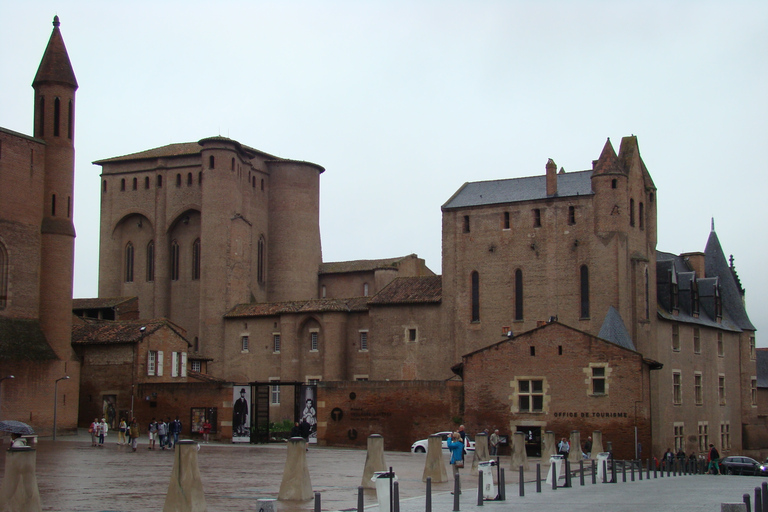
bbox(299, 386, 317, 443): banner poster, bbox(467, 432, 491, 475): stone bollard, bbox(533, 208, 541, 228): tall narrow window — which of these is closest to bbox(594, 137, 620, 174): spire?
bbox(533, 208, 541, 228): tall narrow window

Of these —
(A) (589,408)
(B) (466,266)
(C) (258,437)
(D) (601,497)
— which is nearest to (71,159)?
(C) (258,437)

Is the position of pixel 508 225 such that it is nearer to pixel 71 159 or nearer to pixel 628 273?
pixel 628 273

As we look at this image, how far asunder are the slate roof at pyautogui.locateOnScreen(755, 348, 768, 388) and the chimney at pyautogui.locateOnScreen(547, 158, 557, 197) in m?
29.9

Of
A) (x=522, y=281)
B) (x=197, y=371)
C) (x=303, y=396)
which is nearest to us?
(x=303, y=396)

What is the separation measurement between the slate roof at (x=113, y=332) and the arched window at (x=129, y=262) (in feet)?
64.3

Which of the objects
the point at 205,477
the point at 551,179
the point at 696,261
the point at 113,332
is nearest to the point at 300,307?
the point at 113,332

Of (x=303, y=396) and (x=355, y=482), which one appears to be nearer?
(x=355, y=482)

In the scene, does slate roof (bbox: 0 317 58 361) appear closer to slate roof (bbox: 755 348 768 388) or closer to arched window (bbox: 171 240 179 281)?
arched window (bbox: 171 240 179 281)

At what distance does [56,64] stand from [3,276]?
478 inches

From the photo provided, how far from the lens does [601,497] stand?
22.9 meters

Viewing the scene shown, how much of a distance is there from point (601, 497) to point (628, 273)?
1365 inches

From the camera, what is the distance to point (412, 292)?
63094 mm

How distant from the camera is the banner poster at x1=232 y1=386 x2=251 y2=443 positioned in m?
48.8

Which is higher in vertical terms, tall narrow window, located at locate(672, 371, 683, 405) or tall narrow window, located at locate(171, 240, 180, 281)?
tall narrow window, located at locate(171, 240, 180, 281)
